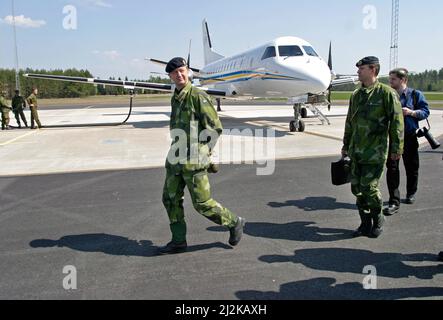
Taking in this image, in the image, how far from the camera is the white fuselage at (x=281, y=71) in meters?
12.9

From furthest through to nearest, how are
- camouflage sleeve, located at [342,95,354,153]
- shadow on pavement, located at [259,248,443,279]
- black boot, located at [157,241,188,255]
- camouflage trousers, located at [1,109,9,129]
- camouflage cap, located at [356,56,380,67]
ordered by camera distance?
camouflage trousers, located at [1,109,9,129] → camouflage sleeve, located at [342,95,354,153] → camouflage cap, located at [356,56,380,67] → black boot, located at [157,241,188,255] → shadow on pavement, located at [259,248,443,279]

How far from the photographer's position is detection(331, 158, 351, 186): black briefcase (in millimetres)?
4582

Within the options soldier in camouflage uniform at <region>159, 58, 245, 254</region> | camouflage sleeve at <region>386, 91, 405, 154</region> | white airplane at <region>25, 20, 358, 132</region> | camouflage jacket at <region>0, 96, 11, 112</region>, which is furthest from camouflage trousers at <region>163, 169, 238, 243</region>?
camouflage jacket at <region>0, 96, 11, 112</region>

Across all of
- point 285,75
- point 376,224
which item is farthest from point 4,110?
point 376,224

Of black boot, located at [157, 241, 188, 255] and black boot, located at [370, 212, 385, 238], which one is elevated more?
black boot, located at [370, 212, 385, 238]

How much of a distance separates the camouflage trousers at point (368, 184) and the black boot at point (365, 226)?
0.05m

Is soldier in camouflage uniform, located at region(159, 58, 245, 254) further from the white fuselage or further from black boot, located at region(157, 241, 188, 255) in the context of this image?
the white fuselage

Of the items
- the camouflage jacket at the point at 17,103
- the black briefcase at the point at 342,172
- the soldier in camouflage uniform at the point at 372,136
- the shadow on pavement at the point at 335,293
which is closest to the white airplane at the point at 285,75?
the camouflage jacket at the point at 17,103

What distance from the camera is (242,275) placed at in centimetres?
341

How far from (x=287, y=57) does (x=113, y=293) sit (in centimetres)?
1220

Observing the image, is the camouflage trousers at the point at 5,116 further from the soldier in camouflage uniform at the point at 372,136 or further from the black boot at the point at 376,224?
the black boot at the point at 376,224

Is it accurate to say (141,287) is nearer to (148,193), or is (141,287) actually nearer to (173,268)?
(173,268)
